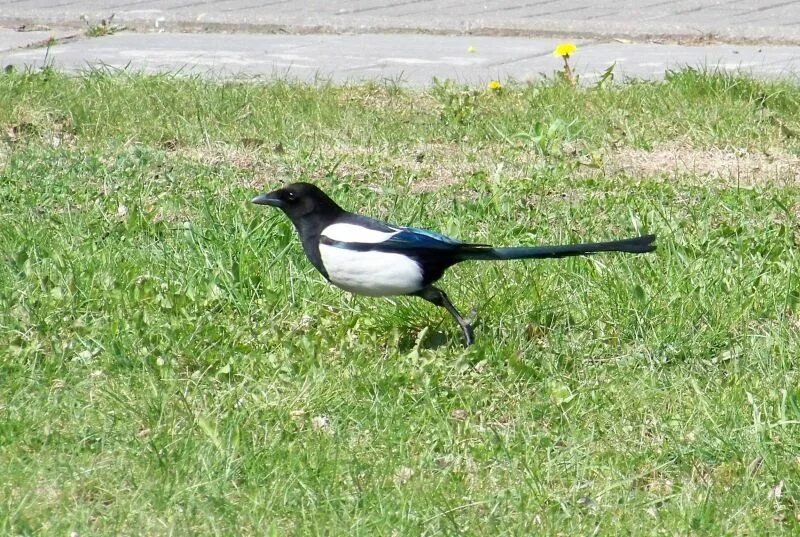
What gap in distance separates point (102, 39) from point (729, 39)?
13.4ft

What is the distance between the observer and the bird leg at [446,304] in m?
4.02

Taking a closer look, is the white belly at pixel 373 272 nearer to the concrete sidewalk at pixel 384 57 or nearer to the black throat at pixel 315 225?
the black throat at pixel 315 225

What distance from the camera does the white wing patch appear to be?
398 cm

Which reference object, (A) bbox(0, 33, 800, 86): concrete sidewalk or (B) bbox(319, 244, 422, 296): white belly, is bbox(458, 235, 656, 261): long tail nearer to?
(B) bbox(319, 244, 422, 296): white belly

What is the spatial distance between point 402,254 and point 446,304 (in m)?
0.22

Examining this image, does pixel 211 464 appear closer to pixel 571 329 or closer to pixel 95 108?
pixel 571 329

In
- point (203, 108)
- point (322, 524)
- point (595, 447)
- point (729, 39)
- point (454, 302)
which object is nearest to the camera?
point (322, 524)

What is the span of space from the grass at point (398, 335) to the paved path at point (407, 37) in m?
1.25

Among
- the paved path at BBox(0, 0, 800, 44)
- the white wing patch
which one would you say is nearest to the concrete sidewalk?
the paved path at BBox(0, 0, 800, 44)

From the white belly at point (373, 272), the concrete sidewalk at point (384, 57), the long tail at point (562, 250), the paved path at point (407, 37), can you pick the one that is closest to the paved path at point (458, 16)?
the paved path at point (407, 37)

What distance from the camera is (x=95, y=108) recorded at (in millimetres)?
6691

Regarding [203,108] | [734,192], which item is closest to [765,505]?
[734,192]

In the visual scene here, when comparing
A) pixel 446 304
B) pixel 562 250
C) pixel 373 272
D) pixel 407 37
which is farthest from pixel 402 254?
pixel 407 37

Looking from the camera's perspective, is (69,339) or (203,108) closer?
(69,339)
